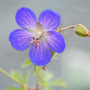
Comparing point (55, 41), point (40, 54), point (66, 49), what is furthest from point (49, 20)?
point (66, 49)

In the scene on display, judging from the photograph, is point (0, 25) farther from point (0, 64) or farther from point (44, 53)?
point (44, 53)

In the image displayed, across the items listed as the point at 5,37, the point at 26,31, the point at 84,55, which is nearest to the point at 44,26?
the point at 26,31

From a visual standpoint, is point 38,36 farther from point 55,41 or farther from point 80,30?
point 80,30

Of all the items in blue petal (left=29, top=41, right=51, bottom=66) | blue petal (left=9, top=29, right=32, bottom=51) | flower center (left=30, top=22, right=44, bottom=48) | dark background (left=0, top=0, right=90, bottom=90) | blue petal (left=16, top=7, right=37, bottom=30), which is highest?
blue petal (left=16, top=7, right=37, bottom=30)

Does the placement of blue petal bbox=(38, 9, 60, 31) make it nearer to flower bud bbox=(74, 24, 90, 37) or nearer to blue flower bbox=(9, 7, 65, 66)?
blue flower bbox=(9, 7, 65, 66)

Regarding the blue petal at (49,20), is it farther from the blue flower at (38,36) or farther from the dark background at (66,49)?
the dark background at (66,49)

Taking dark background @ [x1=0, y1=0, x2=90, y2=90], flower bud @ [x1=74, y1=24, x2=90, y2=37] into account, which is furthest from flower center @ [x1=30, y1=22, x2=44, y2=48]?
dark background @ [x1=0, y1=0, x2=90, y2=90]

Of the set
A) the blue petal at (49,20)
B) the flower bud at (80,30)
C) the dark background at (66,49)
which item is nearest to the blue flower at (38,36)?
the blue petal at (49,20)
